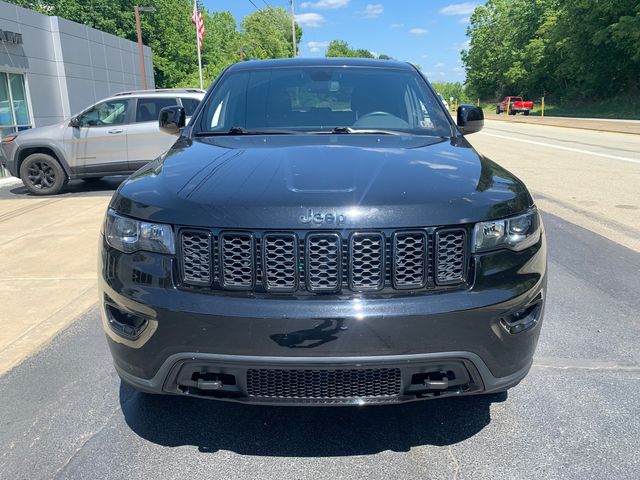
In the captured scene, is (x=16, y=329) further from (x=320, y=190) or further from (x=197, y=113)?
(x=320, y=190)

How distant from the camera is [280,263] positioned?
2.08 m

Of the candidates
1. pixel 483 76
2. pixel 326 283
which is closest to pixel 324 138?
pixel 326 283

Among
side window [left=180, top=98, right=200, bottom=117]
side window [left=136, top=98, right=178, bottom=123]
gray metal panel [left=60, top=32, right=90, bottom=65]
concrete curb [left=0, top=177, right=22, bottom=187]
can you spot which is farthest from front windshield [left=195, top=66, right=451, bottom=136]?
gray metal panel [left=60, top=32, right=90, bottom=65]

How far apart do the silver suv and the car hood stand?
805 centimetres

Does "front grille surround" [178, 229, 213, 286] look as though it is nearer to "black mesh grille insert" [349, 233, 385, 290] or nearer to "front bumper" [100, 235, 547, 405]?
"front bumper" [100, 235, 547, 405]

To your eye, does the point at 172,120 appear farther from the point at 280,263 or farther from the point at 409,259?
the point at 409,259

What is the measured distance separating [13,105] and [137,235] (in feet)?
50.4

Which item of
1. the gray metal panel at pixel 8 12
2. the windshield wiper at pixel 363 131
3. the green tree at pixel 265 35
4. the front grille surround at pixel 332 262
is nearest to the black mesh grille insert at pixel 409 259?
the front grille surround at pixel 332 262

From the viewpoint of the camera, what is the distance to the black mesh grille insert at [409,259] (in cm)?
208

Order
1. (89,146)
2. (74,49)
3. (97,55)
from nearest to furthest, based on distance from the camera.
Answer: (89,146)
(74,49)
(97,55)

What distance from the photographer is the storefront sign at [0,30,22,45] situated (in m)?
14.4

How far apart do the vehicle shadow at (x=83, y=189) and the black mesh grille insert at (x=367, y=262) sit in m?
9.15

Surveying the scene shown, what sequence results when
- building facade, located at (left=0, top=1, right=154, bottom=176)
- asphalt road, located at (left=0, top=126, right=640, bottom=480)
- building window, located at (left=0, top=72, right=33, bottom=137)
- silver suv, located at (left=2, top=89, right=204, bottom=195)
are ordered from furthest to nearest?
building facade, located at (left=0, top=1, right=154, bottom=176)
building window, located at (left=0, top=72, right=33, bottom=137)
silver suv, located at (left=2, top=89, right=204, bottom=195)
asphalt road, located at (left=0, top=126, right=640, bottom=480)

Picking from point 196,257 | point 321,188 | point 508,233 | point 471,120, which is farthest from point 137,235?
point 471,120
